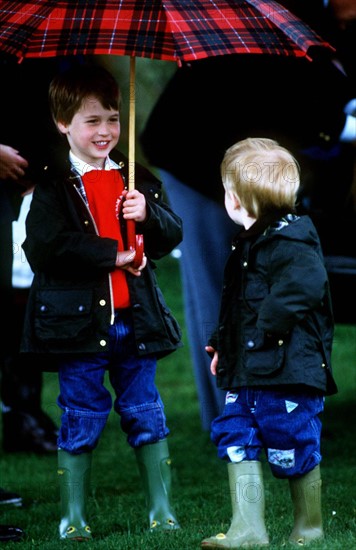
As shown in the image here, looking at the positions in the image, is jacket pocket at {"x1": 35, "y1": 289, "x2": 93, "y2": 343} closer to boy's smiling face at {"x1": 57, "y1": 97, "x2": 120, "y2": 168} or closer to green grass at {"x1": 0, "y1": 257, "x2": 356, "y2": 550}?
boy's smiling face at {"x1": 57, "y1": 97, "x2": 120, "y2": 168}

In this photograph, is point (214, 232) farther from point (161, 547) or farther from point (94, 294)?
point (161, 547)

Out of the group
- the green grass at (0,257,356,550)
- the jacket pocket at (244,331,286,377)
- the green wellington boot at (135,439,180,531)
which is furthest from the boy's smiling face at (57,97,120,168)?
the green grass at (0,257,356,550)

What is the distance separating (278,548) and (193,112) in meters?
2.54

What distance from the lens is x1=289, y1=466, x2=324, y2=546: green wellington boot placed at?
12.8 feet

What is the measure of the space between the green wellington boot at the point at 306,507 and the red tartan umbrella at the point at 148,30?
1.17 metres

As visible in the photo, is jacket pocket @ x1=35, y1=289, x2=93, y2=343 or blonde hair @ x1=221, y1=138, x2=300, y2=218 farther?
jacket pocket @ x1=35, y1=289, x2=93, y2=343

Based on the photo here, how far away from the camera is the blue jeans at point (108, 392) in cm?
422

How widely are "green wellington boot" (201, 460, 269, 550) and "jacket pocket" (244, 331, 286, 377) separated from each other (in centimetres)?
32

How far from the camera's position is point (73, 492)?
→ 421 cm

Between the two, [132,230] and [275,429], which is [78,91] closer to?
Result: [132,230]

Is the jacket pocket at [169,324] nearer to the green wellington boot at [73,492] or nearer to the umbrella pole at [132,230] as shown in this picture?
the umbrella pole at [132,230]

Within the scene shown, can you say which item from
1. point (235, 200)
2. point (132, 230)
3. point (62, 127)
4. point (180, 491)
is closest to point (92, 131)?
point (62, 127)

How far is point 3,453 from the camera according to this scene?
20.2ft

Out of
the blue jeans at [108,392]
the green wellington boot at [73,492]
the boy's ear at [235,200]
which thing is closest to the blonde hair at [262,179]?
the boy's ear at [235,200]
